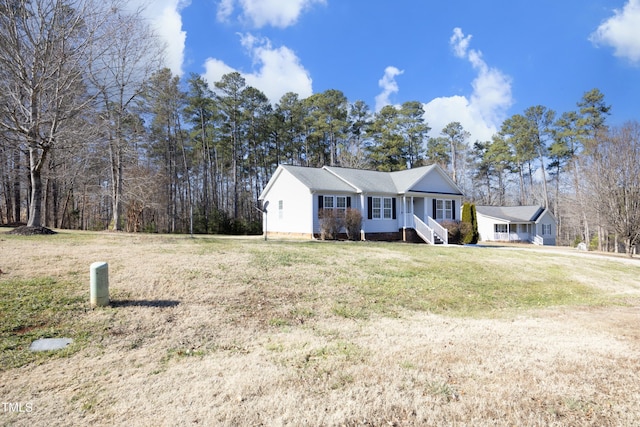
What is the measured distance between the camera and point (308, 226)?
65.9 feet

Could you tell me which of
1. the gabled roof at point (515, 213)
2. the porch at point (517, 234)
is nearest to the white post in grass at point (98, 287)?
the gabled roof at point (515, 213)

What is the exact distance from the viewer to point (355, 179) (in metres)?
22.9

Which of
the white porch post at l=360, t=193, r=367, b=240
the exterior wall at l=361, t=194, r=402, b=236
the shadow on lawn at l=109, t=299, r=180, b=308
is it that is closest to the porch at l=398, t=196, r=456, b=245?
the exterior wall at l=361, t=194, r=402, b=236

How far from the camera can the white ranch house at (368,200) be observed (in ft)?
67.0

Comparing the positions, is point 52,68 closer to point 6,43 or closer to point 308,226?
point 6,43

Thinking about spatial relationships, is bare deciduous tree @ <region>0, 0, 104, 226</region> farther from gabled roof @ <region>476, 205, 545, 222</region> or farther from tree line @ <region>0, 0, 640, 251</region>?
gabled roof @ <region>476, 205, 545, 222</region>

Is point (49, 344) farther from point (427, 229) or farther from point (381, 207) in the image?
point (427, 229)

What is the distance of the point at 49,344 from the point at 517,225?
43.0 m

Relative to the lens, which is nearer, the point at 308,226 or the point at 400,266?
the point at 400,266

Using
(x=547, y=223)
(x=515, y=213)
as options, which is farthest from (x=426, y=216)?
(x=547, y=223)

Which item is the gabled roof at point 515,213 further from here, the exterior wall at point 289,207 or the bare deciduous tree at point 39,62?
the bare deciduous tree at point 39,62

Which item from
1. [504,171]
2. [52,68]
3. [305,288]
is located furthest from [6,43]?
[504,171]

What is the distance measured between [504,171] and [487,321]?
1900 inches

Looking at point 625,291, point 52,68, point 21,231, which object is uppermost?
point 52,68
